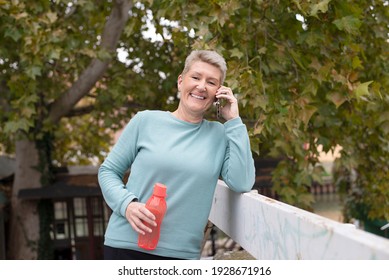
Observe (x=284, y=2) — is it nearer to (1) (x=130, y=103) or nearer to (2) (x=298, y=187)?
(2) (x=298, y=187)

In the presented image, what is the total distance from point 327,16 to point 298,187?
101 inches

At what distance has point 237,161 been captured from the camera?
228cm

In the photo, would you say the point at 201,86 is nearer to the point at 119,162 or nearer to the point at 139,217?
the point at 119,162

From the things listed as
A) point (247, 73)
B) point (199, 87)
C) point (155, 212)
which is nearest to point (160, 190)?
point (155, 212)

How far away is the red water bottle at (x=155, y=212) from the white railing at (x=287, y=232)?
367 mm

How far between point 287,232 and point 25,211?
10.2 metres

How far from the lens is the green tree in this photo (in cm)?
432

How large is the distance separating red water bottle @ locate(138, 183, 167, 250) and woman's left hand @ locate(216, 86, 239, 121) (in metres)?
0.52

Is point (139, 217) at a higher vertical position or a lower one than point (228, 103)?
lower

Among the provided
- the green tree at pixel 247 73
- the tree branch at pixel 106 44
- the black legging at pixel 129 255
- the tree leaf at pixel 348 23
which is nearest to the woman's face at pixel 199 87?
the black legging at pixel 129 255

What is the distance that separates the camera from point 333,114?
646 centimetres

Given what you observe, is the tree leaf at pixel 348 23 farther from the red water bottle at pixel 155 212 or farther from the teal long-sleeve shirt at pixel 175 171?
the red water bottle at pixel 155 212

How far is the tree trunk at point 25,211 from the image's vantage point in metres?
10.8
